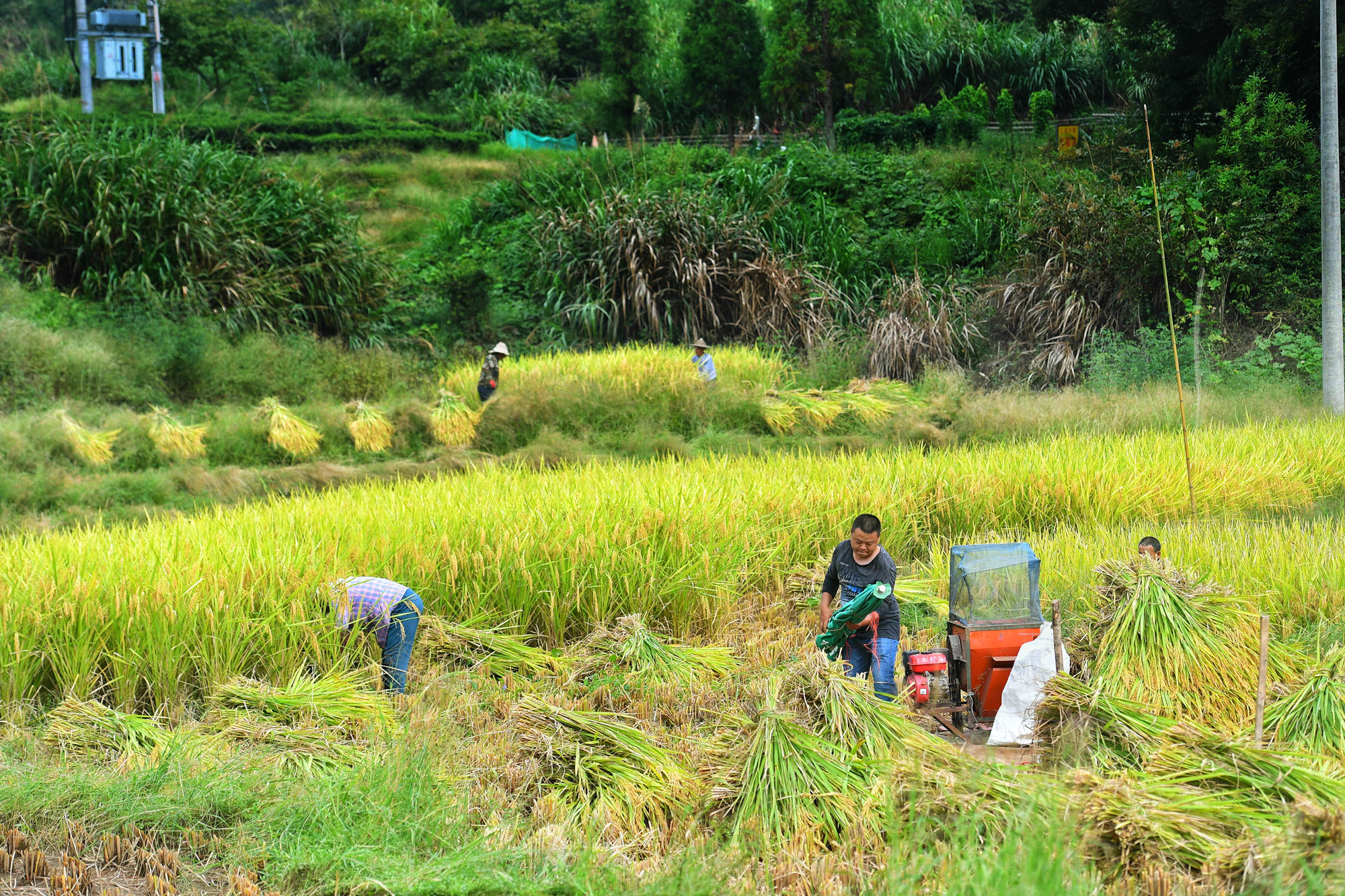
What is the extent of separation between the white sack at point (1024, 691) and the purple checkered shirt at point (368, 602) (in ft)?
8.92

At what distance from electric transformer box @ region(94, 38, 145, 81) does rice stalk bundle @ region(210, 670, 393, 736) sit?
23.7 metres

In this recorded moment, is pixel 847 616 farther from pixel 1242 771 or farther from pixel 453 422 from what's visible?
pixel 453 422

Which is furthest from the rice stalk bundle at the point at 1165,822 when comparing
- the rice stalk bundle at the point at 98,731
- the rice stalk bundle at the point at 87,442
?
the rice stalk bundle at the point at 87,442

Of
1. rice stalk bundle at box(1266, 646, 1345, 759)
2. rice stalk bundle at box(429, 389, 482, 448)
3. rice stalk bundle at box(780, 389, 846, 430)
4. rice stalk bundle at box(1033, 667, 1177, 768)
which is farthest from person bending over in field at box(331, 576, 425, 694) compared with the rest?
rice stalk bundle at box(780, 389, 846, 430)

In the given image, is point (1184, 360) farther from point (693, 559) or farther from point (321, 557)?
point (321, 557)

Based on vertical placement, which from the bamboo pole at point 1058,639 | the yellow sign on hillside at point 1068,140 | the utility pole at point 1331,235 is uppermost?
the yellow sign on hillside at point 1068,140

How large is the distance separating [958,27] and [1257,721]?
26472mm

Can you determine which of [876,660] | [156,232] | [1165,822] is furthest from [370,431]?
[1165,822]

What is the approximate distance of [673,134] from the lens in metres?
26.5

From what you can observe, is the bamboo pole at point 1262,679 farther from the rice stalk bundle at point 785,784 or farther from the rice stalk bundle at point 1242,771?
the rice stalk bundle at point 785,784

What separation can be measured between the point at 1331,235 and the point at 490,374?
8.82m

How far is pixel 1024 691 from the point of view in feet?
15.6

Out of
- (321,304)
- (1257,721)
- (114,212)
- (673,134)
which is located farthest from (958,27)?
(1257,721)

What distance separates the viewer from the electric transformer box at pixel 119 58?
24.7 metres
